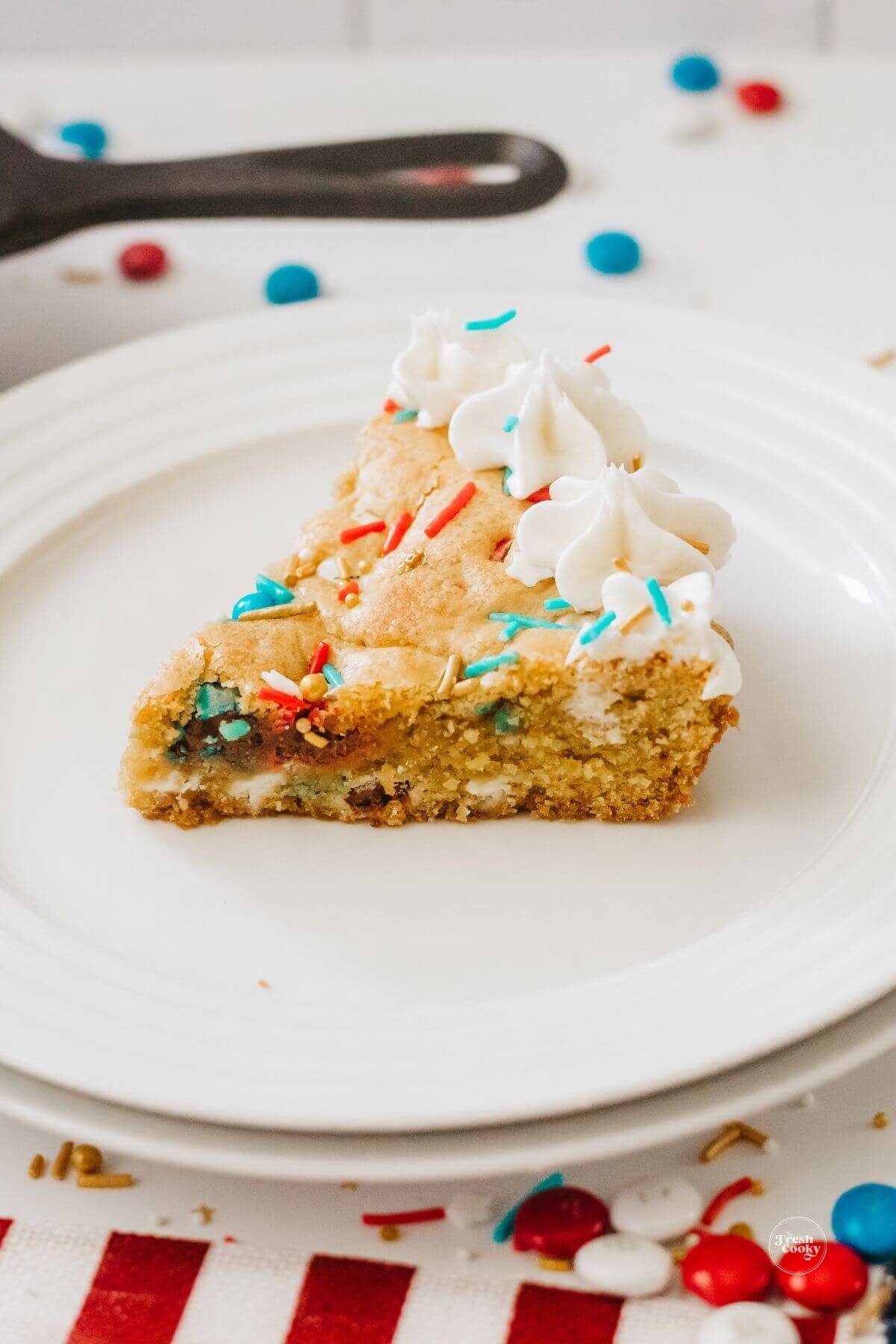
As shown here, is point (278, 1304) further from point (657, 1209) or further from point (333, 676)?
point (333, 676)

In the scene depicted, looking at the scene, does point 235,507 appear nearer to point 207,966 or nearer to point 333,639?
point 333,639

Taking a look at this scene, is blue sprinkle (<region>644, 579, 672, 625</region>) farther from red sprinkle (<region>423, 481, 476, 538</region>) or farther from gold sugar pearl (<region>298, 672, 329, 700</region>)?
gold sugar pearl (<region>298, 672, 329, 700</region>)

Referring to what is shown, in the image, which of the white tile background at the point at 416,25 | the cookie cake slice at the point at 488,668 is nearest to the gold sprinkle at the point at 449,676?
the cookie cake slice at the point at 488,668

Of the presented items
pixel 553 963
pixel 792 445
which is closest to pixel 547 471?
pixel 792 445

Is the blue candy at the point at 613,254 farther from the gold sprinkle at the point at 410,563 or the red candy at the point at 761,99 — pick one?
the gold sprinkle at the point at 410,563

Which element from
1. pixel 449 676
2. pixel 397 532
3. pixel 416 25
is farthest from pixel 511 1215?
pixel 416 25
